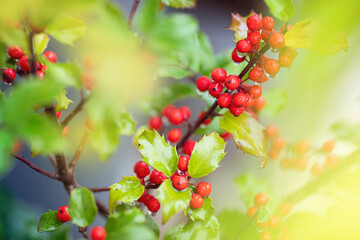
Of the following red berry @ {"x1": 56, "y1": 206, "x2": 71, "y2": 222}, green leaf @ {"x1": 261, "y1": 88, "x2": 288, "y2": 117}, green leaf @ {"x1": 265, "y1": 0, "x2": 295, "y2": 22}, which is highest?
green leaf @ {"x1": 265, "y1": 0, "x2": 295, "y2": 22}

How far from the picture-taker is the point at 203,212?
0.50m

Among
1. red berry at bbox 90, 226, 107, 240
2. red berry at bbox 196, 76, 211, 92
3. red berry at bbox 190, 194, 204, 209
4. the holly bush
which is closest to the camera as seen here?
the holly bush

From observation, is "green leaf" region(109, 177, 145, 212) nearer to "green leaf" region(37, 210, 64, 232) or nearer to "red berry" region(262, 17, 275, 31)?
"green leaf" region(37, 210, 64, 232)

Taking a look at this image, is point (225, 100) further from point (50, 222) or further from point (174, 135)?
point (50, 222)

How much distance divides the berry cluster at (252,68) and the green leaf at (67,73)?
0.23 meters

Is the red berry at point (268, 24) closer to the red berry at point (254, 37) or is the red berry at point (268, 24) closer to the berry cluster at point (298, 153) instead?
the red berry at point (254, 37)

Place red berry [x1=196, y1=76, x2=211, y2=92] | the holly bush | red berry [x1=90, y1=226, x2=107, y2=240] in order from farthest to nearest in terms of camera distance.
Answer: red berry [x1=196, y1=76, x2=211, y2=92] → red berry [x1=90, y1=226, x2=107, y2=240] → the holly bush

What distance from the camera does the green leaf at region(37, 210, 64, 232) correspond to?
1.66 feet

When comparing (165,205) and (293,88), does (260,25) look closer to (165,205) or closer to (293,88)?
(165,205)

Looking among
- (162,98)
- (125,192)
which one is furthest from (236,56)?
(162,98)

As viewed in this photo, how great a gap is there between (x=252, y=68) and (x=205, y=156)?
16cm

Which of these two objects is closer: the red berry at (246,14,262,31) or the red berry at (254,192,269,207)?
the red berry at (246,14,262,31)

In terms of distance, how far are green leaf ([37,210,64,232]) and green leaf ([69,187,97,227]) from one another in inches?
3.7

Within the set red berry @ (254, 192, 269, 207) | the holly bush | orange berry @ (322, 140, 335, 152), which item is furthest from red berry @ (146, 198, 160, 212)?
orange berry @ (322, 140, 335, 152)
